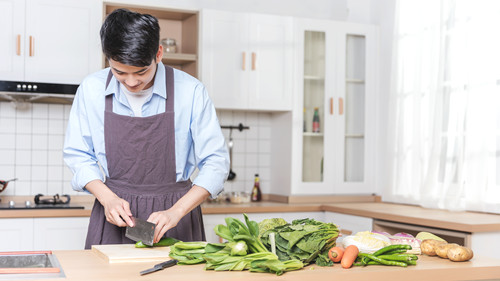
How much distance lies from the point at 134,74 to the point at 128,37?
0.16 metres

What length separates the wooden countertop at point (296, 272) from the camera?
1476mm

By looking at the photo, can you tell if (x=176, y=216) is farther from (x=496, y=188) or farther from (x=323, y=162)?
(x=323, y=162)

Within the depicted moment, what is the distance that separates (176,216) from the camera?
1924 mm

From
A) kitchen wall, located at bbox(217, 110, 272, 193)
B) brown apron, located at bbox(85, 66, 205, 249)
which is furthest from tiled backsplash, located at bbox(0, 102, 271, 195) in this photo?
brown apron, located at bbox(85, 66, 205, 249)

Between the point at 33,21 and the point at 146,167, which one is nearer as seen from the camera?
the point at 146,167

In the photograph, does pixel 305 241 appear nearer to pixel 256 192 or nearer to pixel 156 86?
pixel 156 86

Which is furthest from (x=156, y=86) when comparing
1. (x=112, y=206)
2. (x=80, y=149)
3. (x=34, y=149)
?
(x=34, y=149)

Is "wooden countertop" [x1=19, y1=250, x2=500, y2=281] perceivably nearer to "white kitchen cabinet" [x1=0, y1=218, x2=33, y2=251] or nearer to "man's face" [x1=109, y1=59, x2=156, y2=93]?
"man's face" [x1=109, y1=59, x2=156, y2=93]

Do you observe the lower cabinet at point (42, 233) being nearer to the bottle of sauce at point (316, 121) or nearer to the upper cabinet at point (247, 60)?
the upper cabinet at point (247, 60)

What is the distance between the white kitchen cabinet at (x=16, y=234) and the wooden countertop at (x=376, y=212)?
0.12 feet

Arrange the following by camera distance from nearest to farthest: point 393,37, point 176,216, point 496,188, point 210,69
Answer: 1. point 176,216
2. point 496,188
3. point 210,69
4. point 393,37

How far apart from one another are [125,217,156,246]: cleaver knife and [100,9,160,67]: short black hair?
0.49 m

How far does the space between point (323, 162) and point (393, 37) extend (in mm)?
1019

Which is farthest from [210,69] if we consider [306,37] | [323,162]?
[323,162]
